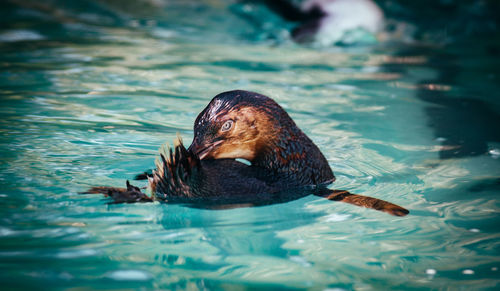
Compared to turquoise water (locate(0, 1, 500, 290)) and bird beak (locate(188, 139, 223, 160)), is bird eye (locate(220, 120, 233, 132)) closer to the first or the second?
bird beak (locate(188, 139, 223, 160))

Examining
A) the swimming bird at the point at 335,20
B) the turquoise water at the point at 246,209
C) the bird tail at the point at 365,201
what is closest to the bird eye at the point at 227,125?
the turquoise water at the point at 246,209

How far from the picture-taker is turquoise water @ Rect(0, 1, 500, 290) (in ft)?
9.88

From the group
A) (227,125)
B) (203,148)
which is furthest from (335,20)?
(203,148)

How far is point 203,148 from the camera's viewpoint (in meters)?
3.55

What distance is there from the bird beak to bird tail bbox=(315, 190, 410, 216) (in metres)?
0.84

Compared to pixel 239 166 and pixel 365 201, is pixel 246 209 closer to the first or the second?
pixel 239 166

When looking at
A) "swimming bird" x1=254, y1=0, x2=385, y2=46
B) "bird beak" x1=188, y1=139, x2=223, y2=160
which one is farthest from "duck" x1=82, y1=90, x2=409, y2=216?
"swimming bird" x1=254, y1=0, x2=385, y2=46

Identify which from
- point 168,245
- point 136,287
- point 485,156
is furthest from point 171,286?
point 485,156

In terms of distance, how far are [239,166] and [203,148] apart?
1.17ft

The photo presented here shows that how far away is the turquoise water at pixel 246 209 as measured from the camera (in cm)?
301

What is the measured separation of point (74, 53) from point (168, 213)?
219 inches

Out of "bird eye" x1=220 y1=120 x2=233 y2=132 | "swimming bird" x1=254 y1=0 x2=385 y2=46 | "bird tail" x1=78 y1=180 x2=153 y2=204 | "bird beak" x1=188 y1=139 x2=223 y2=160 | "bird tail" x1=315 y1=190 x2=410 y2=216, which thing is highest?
"swimming bird" x1=254 y1=0 x2=385 y2=46

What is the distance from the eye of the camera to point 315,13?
11.3 metres

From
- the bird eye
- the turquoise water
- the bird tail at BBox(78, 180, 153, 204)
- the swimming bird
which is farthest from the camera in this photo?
the swimming bird
